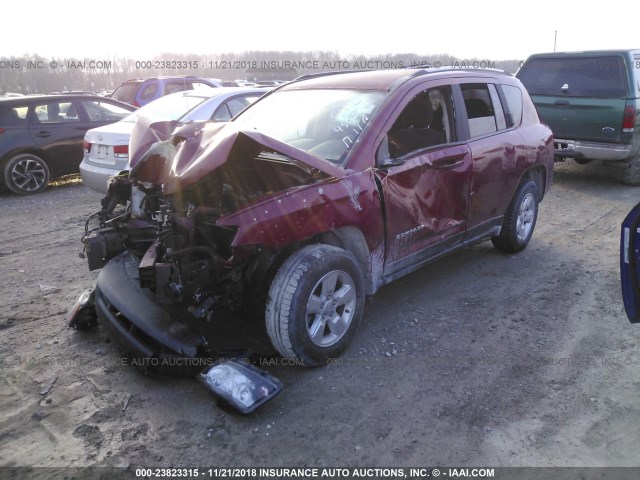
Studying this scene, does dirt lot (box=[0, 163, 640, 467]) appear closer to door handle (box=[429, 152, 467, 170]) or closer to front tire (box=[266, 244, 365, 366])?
front tire (box=[266, 244, 365, 366])

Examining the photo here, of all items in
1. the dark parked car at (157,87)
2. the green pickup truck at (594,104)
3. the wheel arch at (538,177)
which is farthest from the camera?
the dark parked car at (157,87)

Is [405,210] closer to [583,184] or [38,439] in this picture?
[38,439]

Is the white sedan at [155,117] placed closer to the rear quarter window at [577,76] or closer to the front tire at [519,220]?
the front tire at [519,220]

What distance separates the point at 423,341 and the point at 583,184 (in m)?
6.21

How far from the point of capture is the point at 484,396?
3.01 m

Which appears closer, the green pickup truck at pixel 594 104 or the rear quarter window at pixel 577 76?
the green pickup truck at pixel 594 104

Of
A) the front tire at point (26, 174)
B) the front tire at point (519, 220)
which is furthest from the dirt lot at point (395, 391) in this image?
the front tire at point (26, 174)

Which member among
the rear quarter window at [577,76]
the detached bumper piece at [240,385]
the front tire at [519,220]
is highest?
the rear quarter window at [577,76]

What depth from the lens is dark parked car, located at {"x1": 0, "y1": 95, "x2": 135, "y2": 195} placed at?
809 cm

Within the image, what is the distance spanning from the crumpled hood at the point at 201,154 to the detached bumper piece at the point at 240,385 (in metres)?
1.10

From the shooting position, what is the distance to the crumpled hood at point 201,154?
2.94 m

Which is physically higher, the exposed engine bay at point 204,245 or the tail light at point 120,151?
the tail light at point 120,151

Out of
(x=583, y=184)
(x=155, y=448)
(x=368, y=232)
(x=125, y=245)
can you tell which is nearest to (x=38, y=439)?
(x=155, y=448)

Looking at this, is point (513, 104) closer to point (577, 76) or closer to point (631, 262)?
point (631, 262)
